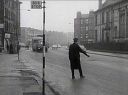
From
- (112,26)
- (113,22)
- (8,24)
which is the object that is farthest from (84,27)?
(8,24)

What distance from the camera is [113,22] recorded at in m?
88.2

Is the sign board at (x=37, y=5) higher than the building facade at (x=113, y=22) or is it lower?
→ lower

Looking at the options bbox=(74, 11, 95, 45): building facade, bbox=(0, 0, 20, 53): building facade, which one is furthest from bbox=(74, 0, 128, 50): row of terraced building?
bbox=(74, 11, 95, 45): building facade

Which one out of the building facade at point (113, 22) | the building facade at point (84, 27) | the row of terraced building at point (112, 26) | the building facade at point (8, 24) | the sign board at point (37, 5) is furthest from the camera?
the building facade at point (84, 27)

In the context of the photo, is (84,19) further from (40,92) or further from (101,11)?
(40,92)

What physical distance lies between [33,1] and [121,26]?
7081cm

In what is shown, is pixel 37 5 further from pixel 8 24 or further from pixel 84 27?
pixel 84 27

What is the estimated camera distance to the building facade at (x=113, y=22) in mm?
80188

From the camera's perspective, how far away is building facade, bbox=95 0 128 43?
80.2 meters

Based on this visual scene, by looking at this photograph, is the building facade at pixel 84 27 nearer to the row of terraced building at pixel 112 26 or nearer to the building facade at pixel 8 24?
the building facade at pixel 8 24

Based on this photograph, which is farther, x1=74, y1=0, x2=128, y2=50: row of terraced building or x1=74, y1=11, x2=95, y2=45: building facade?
x1=74, y1=11, x2=95, y2=45: building facade

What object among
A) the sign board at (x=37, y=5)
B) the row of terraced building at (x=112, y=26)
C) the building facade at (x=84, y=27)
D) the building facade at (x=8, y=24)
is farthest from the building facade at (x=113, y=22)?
the sign board at (x=37, y=5)

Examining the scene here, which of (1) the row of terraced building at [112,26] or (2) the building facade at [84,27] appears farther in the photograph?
(2) the building facade at [84,27]

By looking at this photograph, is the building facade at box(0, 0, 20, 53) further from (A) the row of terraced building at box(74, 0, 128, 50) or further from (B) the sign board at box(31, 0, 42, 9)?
(B) the sign board at box(31, 0, 42, 9)
